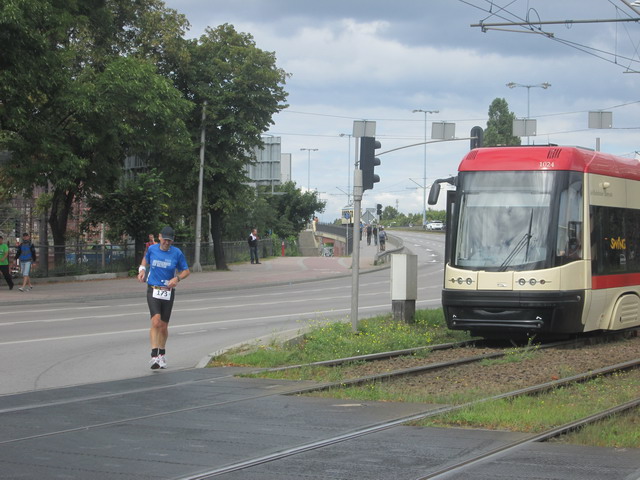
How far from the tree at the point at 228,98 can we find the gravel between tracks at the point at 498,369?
26.4 meters

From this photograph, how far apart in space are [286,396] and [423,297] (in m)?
20.3

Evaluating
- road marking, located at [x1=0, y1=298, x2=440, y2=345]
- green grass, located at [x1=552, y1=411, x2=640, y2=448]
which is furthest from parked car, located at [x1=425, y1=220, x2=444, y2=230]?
green grass, located at [x1=552, y1=411, x2=640, y2=448]

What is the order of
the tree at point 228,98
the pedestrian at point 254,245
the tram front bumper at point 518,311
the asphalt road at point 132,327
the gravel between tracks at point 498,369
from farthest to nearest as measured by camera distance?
the pedestrian at point 254,245 → the tree at point 228,98 → the tram front bumper at point 518,311 → the asphalt road at point 132,327 → the gravel between tracks at point 498,369

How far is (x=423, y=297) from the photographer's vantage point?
2942 centimetres

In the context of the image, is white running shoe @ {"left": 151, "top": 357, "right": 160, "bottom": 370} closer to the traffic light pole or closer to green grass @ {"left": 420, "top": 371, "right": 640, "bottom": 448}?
the traffic light pole

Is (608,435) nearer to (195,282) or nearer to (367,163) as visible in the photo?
(367,163)

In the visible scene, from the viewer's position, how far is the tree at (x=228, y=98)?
38.8 metres

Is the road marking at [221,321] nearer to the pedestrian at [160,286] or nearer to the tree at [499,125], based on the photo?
the pedestrian at [160,286]

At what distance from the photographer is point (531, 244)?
1466cm

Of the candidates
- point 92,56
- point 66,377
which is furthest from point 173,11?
point 66,377

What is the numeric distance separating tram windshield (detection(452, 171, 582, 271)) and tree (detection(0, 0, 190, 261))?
15635 millimetres

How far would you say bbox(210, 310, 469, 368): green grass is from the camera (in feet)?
Result: 40.0

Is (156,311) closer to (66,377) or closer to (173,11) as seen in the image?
(66,377)

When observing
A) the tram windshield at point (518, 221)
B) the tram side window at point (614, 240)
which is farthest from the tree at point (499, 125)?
the tram windshield at point (518, 221)
